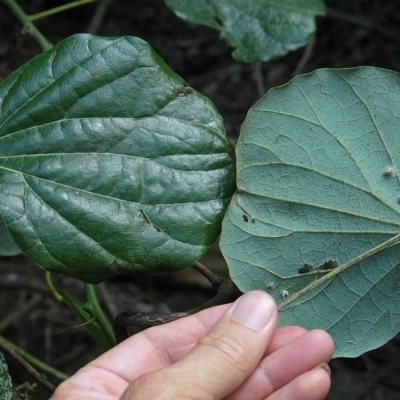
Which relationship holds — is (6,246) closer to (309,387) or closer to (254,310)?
(254,310)

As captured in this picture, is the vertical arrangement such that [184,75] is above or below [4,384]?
above

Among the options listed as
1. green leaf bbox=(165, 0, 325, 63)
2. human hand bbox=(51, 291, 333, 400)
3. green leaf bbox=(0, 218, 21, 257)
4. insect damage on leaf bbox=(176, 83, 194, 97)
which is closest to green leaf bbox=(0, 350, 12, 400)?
human hand bbox=(51, 291, 333, 400)

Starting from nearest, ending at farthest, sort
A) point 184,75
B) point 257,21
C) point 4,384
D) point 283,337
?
1. point 283,337
2. point 4,384
3. point 257,21
4. point 184,75

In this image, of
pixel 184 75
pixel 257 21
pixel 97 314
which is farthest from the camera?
pixel 184 75

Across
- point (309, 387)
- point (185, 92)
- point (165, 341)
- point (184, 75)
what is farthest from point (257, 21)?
point (184, 75)

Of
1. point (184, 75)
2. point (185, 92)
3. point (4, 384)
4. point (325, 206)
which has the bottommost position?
point (4, 384)

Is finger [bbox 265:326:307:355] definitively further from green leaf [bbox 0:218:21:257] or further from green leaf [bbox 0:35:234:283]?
green leaf [bbox 0:218:21:257]

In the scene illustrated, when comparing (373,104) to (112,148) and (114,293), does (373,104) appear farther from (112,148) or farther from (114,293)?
(114,293)

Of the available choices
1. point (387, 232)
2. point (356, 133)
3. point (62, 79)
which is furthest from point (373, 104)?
point (62, 79)
